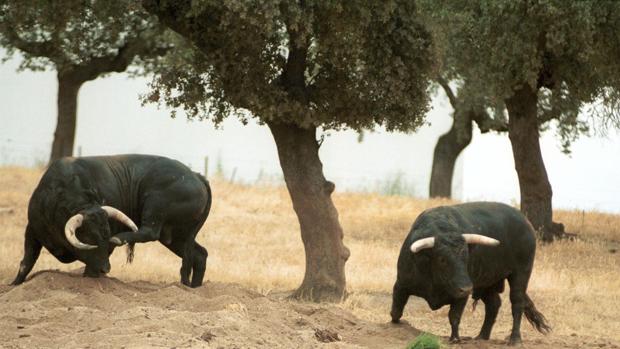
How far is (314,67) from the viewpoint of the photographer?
1662 centimetres

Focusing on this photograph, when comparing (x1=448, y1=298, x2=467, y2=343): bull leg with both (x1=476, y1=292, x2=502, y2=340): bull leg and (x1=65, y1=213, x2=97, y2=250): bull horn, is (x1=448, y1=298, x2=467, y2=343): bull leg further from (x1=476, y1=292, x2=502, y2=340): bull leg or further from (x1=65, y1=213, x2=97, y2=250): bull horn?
(x1=65, y1=213, x2=97, y2=250): bull horn

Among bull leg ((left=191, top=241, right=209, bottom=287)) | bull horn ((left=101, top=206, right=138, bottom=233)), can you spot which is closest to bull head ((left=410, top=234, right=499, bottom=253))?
bull horn ((left=101, top=206, right=138, bottom=233))

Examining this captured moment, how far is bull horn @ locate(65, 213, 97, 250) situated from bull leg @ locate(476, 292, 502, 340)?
4.71 meters

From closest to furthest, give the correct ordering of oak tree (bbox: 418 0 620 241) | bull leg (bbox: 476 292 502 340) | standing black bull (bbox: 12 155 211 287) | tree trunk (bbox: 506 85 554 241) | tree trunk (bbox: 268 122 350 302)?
bull leg (bbox: 476 292 502 340), standing black bull (bbox: 12 155 211 287), tree trunk (bbox: 268 122 350 302), oak tree (bbox: 418 0 620 241), tree trunk (bbox: 506 85 554 241)

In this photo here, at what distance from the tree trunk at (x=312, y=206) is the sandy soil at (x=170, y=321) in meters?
2.98

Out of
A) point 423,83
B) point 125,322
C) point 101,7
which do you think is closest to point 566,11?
point 423,83

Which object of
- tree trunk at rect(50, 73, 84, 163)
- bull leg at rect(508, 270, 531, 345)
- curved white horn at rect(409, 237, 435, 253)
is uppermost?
tree trunk at rect(50, 73, 84, 163)

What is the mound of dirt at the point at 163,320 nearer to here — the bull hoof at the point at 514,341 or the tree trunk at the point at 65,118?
the bull hoof at the point at 514,341

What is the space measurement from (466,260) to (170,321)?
10.6 feet

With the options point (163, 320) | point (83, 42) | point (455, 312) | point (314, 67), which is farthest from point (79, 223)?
point (83, 42)

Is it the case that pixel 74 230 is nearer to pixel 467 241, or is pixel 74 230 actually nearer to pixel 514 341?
pixel 467 241

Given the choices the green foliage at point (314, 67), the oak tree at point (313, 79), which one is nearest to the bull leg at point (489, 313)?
the oak tree at point (313, 79)

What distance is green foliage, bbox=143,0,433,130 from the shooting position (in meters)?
15.3

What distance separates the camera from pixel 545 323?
565 inches
